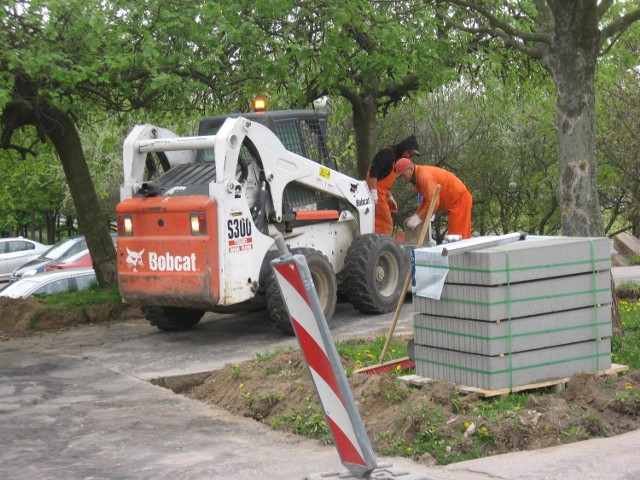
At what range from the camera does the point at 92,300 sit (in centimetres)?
1489

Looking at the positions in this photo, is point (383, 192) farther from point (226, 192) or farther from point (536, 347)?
point (536, 347)

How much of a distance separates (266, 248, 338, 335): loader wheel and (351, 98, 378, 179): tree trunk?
612 centimetres

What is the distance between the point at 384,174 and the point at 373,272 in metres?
1.92

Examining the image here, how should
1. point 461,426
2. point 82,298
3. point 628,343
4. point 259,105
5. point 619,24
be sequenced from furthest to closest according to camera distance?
1. point 82,298
2. point 259,105
3. point 619,24
4. point 628,343
5. point 461,426

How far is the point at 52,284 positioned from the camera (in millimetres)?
17109

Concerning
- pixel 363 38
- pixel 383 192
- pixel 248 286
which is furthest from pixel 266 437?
pixel 363 38

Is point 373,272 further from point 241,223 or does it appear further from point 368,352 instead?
point 368,352

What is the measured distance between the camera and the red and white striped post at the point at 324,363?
4.80 m

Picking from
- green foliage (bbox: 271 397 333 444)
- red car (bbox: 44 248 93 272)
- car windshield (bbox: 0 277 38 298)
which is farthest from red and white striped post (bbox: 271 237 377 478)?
red car (bbox: 44 248 93 272)

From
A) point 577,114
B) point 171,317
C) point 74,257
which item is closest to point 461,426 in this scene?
point 577,114

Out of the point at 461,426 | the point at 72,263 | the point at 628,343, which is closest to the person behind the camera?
the point at 461,426

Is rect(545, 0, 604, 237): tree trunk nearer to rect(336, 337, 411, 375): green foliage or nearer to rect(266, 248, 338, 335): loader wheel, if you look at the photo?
rect(336, 337, 411, 375): green foliage

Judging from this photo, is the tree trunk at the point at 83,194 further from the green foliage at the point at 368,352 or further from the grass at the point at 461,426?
the grass at the point at 461,426

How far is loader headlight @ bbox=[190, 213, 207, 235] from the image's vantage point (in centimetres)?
1116
